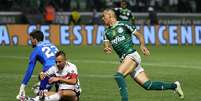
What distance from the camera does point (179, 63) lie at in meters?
26.3

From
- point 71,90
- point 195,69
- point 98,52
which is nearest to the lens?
point 71,90

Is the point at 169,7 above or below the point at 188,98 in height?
below

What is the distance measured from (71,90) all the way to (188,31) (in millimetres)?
23034

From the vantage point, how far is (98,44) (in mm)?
35406

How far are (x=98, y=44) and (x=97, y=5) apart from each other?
23.2 ft

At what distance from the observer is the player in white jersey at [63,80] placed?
1342 cm

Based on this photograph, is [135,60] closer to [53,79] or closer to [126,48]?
[126,48]

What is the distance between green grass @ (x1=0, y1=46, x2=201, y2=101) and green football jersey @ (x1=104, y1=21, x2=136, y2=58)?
5.85ft

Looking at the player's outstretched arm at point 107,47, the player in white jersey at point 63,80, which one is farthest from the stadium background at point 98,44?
the player in white jersey at point 63,80

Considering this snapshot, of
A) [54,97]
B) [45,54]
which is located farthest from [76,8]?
[54,97]

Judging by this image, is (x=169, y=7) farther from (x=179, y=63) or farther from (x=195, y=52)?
(x=179, y=63)

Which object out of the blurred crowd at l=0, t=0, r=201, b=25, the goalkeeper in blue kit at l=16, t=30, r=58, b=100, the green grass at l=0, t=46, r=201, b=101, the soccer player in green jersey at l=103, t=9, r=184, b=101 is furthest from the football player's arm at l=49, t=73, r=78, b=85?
the blurred crowd at l=0, t=0, r=201, b=25

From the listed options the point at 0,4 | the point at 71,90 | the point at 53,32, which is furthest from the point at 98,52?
the point at 71,90

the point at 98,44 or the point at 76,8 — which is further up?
the point at 76,8
